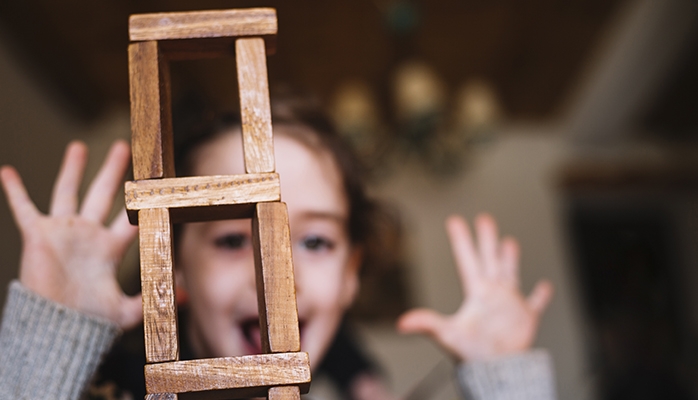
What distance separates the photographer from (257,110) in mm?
402

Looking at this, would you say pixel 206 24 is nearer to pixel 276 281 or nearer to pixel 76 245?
pixel 276 281

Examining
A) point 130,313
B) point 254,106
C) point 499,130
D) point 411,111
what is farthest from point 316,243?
point 499,130

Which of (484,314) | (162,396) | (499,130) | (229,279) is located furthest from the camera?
(499,130)

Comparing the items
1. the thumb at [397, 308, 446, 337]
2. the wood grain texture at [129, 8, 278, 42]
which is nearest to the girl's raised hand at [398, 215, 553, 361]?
the thumb at [397, 308, 446, 337]

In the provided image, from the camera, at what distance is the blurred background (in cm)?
197

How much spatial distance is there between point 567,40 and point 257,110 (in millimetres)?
2072

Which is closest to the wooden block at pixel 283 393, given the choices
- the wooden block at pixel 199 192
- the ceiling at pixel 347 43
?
the wooden block at pixel 199 192

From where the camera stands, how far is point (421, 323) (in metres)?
0.76

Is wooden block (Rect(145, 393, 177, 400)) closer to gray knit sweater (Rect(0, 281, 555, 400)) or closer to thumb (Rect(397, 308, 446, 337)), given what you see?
gray knit sweater (Rect(0, 281, 555, 400))

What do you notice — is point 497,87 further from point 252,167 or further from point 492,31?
point 252,167

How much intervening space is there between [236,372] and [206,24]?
0.23 metres

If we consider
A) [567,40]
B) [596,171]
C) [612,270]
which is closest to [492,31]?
[567,40]

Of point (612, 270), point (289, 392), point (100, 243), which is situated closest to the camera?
point (289, 392)

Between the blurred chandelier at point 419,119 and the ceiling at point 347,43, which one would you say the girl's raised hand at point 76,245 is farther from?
the blurred chandelier at point 419,119
